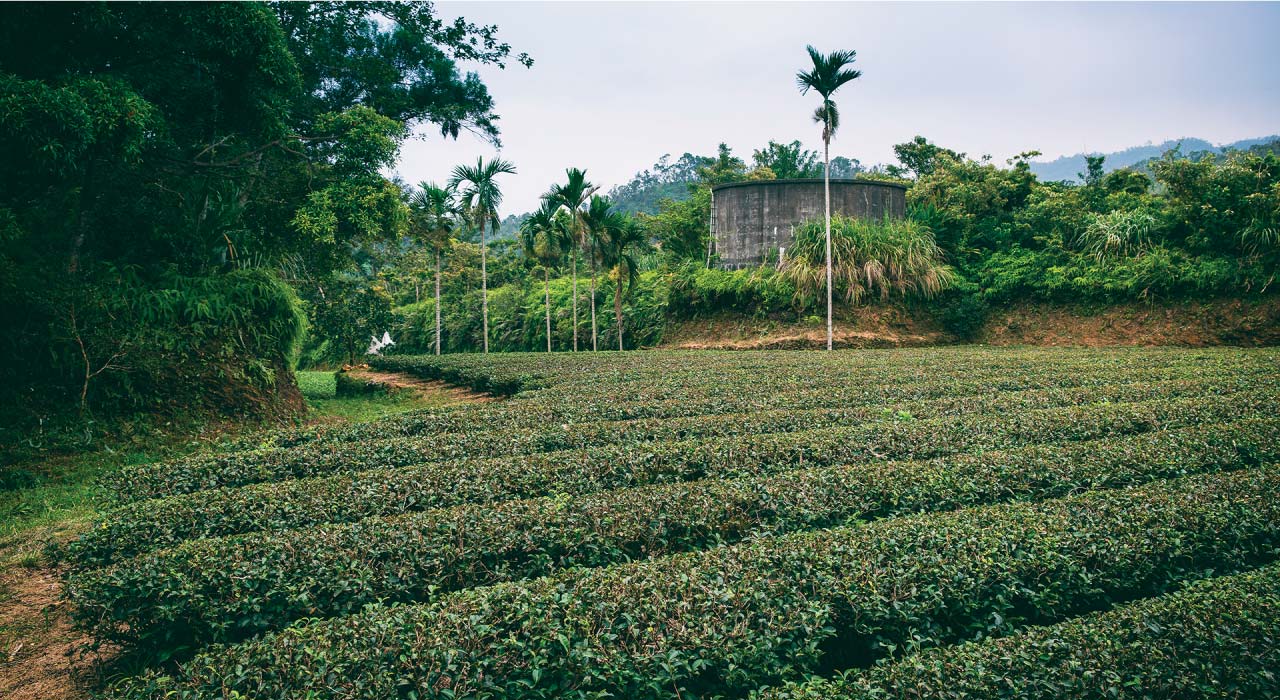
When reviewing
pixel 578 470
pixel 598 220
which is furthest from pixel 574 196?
pixel 578 470

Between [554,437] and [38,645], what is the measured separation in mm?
4228

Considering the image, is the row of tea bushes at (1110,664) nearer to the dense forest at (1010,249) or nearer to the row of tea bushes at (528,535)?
the row of tea bushes at (528,535)

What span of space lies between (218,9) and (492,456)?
23.1 feet

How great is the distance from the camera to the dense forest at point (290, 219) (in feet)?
27.6

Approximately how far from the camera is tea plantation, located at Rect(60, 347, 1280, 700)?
8.87ft

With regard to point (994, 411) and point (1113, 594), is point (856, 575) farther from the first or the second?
point (994, 411)

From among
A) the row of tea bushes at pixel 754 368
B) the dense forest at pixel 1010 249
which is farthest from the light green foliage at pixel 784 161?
the row of tea bushes at pixel 754 368

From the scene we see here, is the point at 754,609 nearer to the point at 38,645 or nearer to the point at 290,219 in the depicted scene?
the point at 38,645

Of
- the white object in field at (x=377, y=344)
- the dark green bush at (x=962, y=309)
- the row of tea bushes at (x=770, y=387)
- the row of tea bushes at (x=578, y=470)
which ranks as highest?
the dark green bush at (x=962, y=309)

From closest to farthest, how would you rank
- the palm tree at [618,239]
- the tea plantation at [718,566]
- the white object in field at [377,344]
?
the tea plantation at [718,566] → the palm tree at [618,239] → the white object in field at [377,344]

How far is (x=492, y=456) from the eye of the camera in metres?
6.73

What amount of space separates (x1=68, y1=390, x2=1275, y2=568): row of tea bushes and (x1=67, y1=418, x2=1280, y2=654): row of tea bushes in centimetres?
54

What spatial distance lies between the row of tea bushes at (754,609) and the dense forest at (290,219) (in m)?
6.89


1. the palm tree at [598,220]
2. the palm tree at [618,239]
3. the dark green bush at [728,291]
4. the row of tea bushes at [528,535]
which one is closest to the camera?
the row of tea bushes at [528,535]
